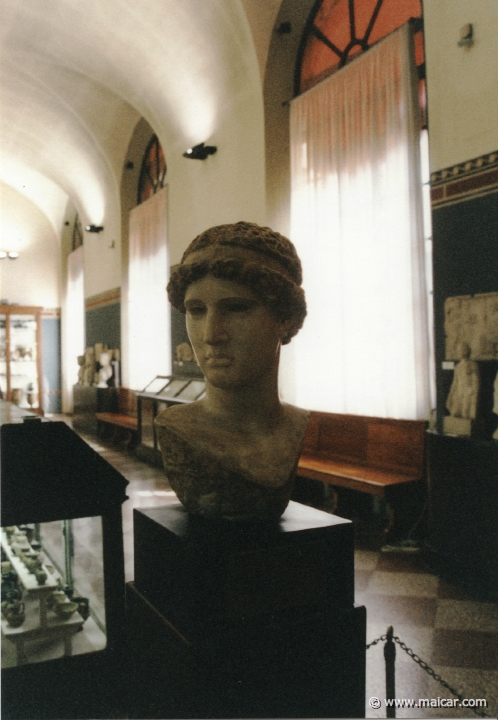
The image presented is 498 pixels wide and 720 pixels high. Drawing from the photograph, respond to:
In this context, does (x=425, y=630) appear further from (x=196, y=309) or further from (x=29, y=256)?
(x=29, y=256)

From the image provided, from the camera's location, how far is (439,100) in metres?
4.48

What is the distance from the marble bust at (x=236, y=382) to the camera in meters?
2.02

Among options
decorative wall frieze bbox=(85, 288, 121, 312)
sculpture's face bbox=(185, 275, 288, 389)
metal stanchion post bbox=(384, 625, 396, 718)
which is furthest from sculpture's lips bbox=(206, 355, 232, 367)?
decorative wall frieze bbox=(85, 288, 121, 312)

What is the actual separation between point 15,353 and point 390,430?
13.6m

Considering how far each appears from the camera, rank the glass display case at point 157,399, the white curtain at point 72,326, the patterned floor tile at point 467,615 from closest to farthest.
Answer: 1. the patterned floor tile at point 467,615
2. the glass display case at point 157,399
3. the white curtain at point 72,326

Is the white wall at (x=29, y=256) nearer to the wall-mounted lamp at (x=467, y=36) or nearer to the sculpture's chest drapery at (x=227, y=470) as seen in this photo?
the wall-mounted lamp at (x=467, y=36)

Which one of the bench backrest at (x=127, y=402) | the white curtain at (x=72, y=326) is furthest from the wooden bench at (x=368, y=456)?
the white curtain at (x=72, y=326)

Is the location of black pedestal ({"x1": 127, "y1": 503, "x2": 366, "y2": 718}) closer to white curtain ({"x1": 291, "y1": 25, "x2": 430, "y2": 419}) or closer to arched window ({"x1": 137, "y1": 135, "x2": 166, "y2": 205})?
white curtain ({"x1": 291, "y1": 25, "x2": 430, "y2": 419})

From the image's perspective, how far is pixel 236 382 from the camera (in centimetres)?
207

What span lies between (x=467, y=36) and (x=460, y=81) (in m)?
0.28

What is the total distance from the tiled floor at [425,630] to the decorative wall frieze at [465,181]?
2.68 metres

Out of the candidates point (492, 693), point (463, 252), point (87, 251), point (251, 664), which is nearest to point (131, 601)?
point (251, 664)

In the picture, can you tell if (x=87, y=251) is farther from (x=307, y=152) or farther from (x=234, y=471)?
(x=234, y=471)

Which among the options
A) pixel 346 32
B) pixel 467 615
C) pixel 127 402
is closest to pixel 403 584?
pixel 467 615
